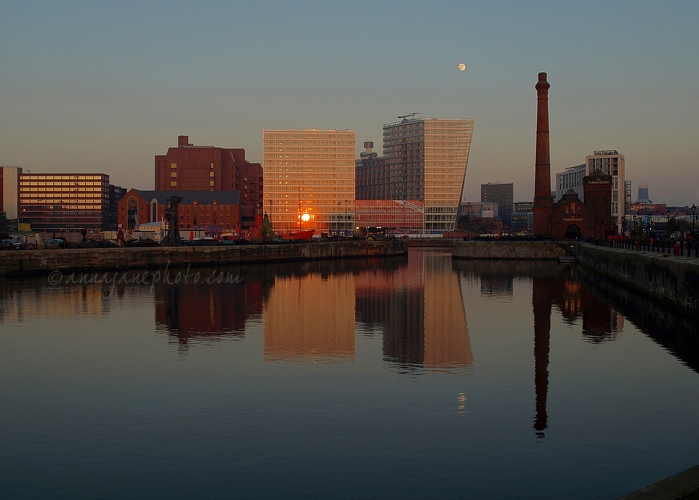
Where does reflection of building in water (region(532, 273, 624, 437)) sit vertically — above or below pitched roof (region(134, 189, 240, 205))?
below

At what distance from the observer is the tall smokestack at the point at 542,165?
103 m

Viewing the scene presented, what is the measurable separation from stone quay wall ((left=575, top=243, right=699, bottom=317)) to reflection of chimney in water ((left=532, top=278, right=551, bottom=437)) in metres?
6.06

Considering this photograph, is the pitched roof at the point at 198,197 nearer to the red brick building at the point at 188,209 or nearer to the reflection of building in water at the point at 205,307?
the red brick building at the point at 188,209

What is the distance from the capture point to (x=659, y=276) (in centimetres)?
4091

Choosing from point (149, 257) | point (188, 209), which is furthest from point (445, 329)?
point (188, 209)

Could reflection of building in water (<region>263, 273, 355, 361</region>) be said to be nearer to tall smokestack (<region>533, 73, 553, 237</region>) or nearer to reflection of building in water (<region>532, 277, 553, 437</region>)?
reflection of building in water (<region>532, 277, 553, 437</region>)

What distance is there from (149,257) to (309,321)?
44081 millimetres

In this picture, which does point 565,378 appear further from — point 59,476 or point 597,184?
point 597,184

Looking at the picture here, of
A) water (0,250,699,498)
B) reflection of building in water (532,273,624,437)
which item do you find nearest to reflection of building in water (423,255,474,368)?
water (0,250,699,498)

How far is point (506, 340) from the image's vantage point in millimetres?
30156

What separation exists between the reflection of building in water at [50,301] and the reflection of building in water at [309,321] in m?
10.4

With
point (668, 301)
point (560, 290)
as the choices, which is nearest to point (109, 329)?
point (668, 301)

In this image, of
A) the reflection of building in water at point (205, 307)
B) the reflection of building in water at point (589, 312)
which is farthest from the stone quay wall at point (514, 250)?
the reflection of building in water at point (205, 307)

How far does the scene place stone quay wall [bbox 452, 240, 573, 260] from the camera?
10619 centimetres
